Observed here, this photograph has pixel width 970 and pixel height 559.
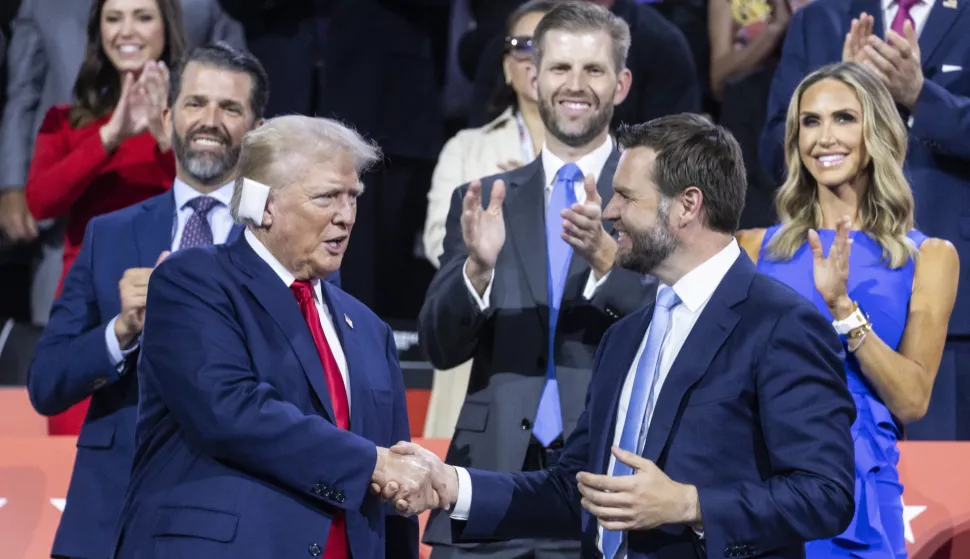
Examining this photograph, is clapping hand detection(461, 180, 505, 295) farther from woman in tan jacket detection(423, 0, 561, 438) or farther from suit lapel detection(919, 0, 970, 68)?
suit lapel detection(919, 0, 970, 68)

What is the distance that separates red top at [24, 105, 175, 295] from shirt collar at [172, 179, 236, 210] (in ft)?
2.51

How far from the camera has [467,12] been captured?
5.62 m

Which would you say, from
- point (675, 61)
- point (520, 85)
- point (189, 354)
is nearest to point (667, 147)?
point (189, 354)

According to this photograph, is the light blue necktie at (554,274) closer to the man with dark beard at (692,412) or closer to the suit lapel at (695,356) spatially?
the man with dark beard at (692,412)

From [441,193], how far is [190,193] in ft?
3.78

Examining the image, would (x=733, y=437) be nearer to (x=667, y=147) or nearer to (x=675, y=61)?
(x=667, y=147)

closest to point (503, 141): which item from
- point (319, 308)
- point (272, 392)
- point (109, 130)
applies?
point (109, 130)

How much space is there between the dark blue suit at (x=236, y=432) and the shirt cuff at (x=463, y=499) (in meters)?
0.17

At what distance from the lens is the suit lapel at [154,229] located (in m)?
3.80

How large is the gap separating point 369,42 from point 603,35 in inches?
62.7

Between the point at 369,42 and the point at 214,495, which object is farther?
the point at 369,42

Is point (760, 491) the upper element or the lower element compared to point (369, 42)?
lower

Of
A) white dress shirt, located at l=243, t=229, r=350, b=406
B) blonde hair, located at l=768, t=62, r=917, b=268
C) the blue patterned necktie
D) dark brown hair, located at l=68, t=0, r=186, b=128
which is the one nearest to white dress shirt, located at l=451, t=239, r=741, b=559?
white dress shirt, located at l=243, t=229, r=350, b=406

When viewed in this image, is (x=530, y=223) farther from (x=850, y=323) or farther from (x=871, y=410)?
(x=871, y=410)
